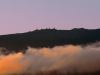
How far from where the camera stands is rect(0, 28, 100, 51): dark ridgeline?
183 metres

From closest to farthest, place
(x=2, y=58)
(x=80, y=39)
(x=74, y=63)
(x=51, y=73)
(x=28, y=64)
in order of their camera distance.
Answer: (x=51, y=73)
(x=74, y=63)
(x=28, y=64)
(x=2, y=58)
(x=80, y=39)

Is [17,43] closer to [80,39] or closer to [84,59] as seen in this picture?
[80,39]

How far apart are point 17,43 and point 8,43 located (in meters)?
4.32

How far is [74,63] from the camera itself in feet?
386

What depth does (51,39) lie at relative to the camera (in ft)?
629

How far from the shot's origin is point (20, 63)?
427 feet

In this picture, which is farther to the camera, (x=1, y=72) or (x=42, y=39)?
(x=42, y=39)

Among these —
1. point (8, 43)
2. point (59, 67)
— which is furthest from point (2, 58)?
point (8, 43)

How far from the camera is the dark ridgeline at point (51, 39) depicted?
18300 cm

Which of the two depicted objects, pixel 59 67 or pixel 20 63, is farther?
pixel 20 63

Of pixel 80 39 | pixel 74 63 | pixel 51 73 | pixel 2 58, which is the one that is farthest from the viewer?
pixel 80 39

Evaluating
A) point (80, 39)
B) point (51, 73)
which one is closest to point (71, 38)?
point (80, 39)

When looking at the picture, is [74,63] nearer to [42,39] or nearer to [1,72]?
[1,72]

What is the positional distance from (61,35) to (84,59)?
76913 millimetres
